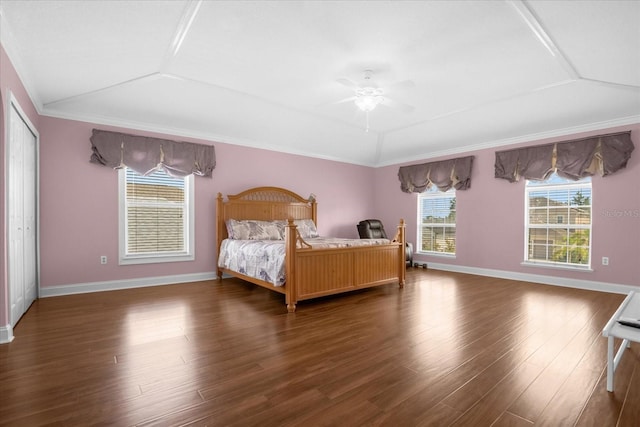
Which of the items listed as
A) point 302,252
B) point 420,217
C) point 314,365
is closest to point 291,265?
point 302,252

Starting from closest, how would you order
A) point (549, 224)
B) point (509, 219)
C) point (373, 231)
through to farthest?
point (549, 224), point (509, 219), point (373, 231)

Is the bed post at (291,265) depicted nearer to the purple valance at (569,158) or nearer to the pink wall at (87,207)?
the pink wall at (87,207)

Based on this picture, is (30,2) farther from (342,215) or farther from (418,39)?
(342,215)

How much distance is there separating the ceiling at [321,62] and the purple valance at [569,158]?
0.82ft

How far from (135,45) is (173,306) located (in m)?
2.68

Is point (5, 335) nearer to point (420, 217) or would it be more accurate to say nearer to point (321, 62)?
point (321, 62)

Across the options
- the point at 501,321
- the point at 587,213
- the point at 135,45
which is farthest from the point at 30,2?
the point at 587,213

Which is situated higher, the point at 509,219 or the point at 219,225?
the point at 509,219

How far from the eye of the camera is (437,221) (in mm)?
6398

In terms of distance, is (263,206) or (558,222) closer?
(558,222)

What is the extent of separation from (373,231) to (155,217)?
13.5ft

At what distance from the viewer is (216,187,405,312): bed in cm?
350

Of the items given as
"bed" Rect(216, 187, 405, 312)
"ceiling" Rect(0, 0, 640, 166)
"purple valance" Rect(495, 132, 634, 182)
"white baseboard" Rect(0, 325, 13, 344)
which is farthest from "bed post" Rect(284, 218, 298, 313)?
"purple valance" Rect(495, 132, 634, 182)

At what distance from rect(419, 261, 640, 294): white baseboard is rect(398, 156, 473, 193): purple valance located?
1.53m
